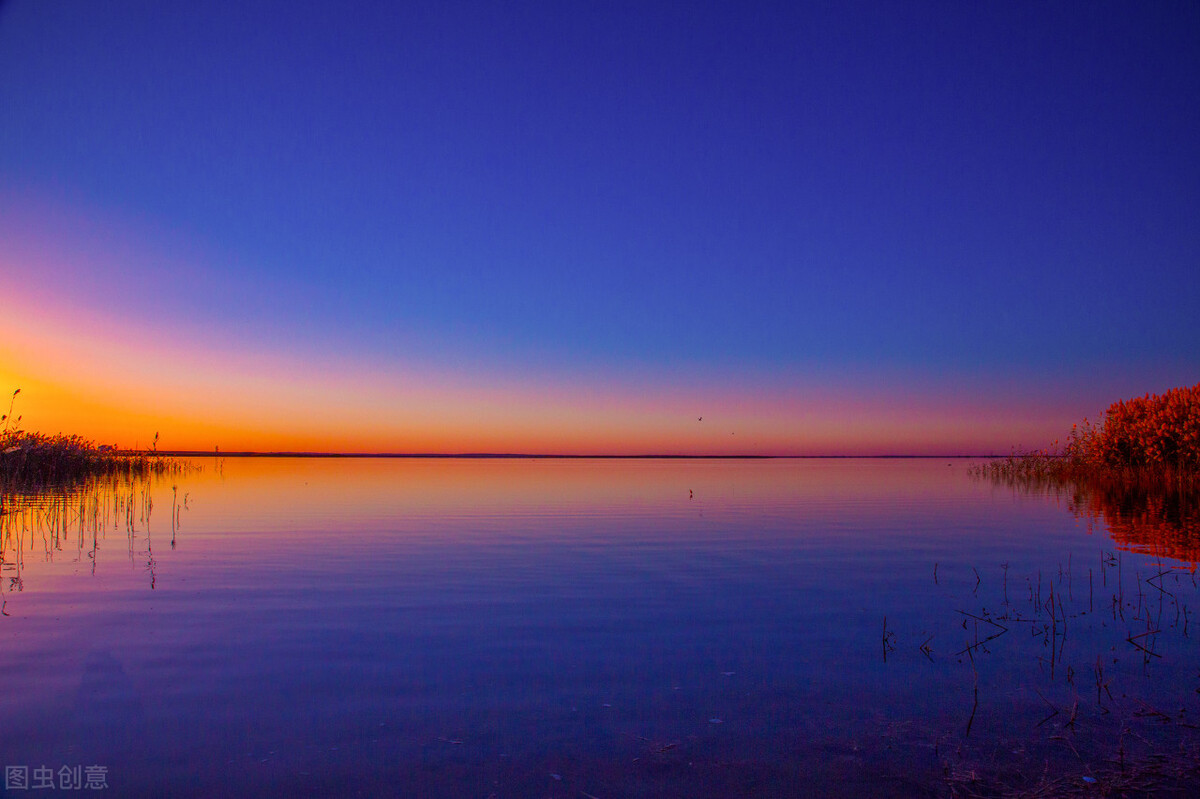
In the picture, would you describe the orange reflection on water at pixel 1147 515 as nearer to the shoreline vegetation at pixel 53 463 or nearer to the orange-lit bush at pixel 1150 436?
the orange-lit bush at pixel 1150 436

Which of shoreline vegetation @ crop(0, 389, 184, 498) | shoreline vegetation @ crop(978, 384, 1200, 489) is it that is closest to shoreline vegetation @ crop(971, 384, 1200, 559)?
shoreline vegetation @ crop(978, 384, 1200, 489)

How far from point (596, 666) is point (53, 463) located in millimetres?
39084

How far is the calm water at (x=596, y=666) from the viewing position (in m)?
6.09

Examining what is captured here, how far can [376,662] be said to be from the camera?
8898 mm

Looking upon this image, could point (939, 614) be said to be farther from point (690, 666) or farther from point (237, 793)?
point (237, 793)

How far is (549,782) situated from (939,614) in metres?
8.02

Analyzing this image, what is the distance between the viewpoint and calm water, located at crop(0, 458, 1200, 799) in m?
6.09

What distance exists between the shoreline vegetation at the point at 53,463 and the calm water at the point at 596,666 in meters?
17.4

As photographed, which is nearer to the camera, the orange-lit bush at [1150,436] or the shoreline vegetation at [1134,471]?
the shoreline vegetation at [1134,471]

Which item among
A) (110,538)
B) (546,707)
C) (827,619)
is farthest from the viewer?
(110,538)

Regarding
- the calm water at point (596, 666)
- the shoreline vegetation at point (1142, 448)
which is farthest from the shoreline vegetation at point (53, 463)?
the shoreline vegetation at point (1142, 448)

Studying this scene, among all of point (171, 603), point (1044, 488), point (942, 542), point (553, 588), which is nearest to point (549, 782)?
point (553, 588)

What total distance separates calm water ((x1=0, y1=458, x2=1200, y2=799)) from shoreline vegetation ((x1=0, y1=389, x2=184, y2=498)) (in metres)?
17.4

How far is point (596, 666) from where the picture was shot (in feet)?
28.9
